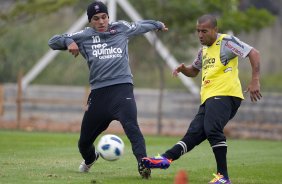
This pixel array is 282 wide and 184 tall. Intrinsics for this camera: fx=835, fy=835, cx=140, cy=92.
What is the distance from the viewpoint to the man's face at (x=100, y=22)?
10873mm

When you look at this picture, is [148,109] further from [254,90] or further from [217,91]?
[254,90]

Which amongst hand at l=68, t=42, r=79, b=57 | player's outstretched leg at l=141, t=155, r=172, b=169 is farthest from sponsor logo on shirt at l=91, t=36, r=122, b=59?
player's outstretched leg at l=141, t=155, r=172, b=169

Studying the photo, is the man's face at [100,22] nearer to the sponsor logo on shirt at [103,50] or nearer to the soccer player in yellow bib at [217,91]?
the sponsor logo on shirt at [103,50]

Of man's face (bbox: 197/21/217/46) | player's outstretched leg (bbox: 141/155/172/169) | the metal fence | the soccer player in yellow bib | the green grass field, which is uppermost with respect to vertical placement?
man's face (bbox: 197/21/217/46)

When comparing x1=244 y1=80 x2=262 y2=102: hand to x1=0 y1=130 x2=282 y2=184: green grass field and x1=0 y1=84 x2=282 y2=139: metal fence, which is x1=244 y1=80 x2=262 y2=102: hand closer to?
x1=0 y1=130 x2=282 y2=184: green grass field

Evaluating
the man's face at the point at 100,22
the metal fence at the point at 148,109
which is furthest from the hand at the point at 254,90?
the metal fence at the point at 148,109

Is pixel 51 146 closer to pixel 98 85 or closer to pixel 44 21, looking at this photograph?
pixel 98 85

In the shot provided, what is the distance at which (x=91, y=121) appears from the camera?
11.0 m

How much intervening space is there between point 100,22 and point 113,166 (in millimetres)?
2631

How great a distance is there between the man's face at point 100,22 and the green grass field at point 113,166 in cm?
193

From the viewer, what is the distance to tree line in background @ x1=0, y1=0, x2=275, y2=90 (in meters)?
26.4

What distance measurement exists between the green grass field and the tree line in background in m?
9.37

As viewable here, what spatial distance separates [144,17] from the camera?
97.5ft

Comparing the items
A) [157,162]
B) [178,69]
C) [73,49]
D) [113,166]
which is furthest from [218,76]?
[113,166]
